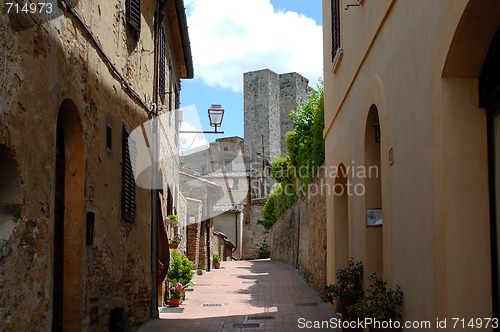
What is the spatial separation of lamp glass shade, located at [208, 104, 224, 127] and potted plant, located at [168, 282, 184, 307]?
4.24m

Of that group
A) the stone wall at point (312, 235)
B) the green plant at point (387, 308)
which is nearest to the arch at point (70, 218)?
the green plant at point (387, 308)

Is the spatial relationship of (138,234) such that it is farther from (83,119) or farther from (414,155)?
(414,155)

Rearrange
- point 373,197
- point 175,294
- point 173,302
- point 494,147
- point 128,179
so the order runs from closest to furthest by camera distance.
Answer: point 494,147 < point 373,197 < point 128,179 < point 173,302 < point 175,294

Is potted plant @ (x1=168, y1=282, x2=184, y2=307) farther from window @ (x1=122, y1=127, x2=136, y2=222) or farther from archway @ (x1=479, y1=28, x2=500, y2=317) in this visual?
archway @ (x1=479, y1=28, x2=500, y2=317)

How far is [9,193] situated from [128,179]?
14.1 feet

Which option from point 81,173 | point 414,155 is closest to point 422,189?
point 414,155

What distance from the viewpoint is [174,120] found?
15.1m

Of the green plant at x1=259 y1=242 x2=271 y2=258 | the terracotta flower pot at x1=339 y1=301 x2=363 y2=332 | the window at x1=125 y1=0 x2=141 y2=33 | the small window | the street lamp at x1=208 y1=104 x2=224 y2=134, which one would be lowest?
the green plant at x1=259 y1=242 x2=271 y2=258

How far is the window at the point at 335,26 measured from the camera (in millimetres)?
10117

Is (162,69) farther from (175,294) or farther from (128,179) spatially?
(175,294)

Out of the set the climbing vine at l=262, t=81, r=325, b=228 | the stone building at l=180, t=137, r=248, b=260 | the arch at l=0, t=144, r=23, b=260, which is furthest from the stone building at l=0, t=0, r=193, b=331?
the stone building at l=180, t=137, r=248, b=260

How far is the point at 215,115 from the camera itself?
15.4 meters

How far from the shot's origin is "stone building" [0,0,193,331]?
444 cm

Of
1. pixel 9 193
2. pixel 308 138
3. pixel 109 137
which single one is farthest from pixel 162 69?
pixel 308 138
